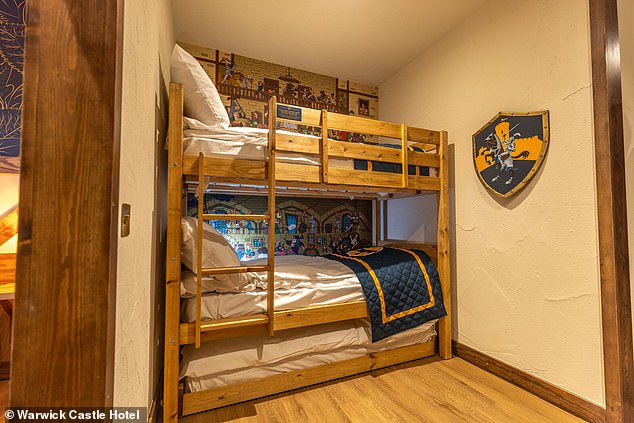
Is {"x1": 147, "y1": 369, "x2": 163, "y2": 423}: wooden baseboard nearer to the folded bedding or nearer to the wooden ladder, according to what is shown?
the wooden ladder

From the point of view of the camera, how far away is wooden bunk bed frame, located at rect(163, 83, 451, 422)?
5.27 ft

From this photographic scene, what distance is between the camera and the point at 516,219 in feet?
6.64

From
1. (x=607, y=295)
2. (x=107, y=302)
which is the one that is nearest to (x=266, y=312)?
(x=107, y=302)

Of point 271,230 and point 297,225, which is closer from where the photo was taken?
point 271,230

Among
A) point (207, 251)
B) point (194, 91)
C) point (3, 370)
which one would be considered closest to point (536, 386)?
point (207, 251)

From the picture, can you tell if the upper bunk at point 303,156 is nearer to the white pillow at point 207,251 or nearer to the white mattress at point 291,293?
the white pillow at point 207,251

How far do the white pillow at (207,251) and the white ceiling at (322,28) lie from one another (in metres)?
1.85

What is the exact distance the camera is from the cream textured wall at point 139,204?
3.13 ft

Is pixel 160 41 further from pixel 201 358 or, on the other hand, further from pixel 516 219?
pixel 516 219

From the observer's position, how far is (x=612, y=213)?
153 cm

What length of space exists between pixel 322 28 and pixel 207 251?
86.7 inches

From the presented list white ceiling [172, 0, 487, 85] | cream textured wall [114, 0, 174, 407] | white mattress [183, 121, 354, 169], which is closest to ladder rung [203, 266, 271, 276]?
cream textured wall [114, 0, 174, 407]

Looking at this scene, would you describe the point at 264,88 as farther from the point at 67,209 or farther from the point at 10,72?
the point at 67,209

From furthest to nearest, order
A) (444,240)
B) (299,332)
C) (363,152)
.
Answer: (444,240) → (363,152) → (299,332)
